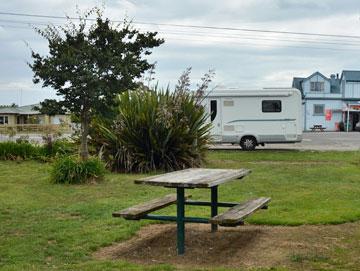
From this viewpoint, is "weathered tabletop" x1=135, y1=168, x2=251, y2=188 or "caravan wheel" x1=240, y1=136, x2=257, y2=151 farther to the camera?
"caravan wheel" x1=240, y1=136, x2=257, y2=151

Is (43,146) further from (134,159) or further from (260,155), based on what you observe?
(260,155)

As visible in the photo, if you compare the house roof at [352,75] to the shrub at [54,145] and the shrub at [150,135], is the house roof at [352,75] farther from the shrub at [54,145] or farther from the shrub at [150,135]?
the shrub at [150,135]

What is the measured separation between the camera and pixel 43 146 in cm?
1878

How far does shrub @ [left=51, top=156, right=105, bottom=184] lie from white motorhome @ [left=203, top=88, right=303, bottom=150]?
10.8 meters

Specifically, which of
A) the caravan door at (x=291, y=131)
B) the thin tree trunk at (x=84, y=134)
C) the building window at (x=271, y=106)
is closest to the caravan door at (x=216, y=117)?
the building window at (x=271, y=106)

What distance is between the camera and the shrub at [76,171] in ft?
39.6

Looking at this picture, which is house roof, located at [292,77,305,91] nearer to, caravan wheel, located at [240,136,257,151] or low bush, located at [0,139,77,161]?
caravan wheel, located at [240,136,257,151]

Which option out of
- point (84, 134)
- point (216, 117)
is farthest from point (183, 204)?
point (216, 117)

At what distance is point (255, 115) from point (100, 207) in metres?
14.9

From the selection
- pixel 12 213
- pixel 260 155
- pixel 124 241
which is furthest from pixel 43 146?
pixel 124 241

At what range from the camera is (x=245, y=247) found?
19.9 ft

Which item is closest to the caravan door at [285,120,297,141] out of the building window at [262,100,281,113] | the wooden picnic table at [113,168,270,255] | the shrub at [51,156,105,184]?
the building window at [262,100,281,113]

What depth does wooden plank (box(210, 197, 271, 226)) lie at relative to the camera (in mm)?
5535

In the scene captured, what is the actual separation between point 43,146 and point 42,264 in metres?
13.8
